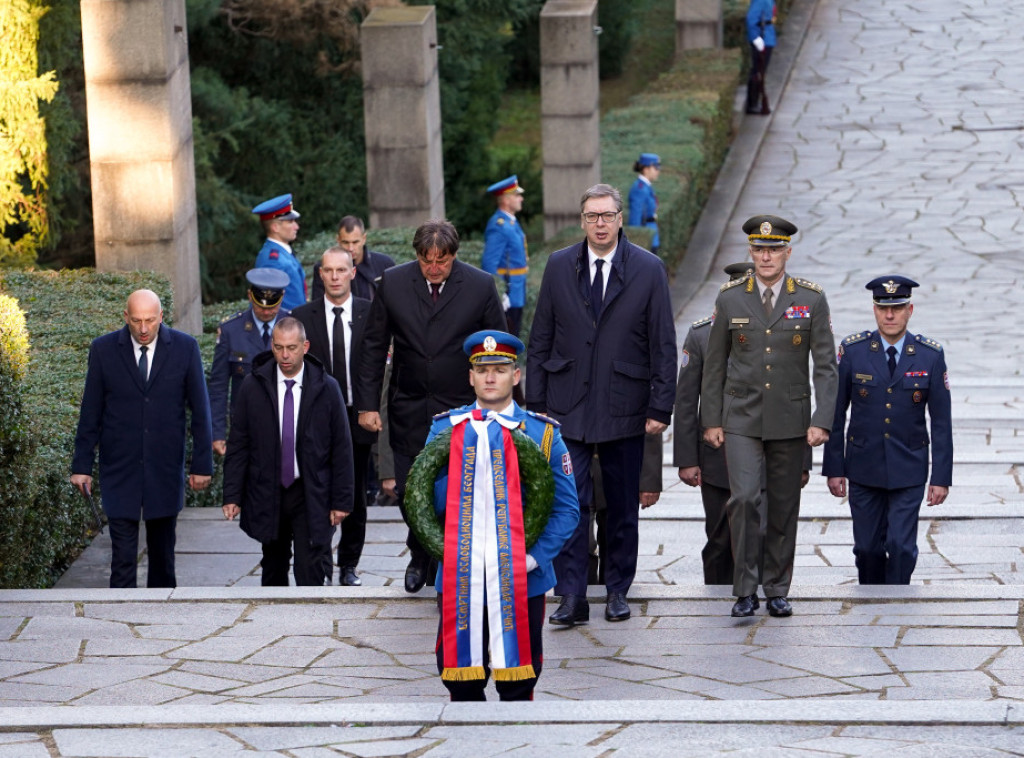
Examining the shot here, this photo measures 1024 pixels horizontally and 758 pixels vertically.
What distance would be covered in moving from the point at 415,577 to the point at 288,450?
3.00 ft

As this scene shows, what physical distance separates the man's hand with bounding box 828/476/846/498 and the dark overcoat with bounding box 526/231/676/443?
3.38 ft

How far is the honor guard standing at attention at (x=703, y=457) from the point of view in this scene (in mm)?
8047

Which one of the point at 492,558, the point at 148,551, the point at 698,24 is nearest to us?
the point at 492,558

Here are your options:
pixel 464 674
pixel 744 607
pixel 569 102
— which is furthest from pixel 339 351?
pixel 569 102

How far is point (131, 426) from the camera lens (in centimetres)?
853

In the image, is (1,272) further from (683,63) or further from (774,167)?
(683,63)

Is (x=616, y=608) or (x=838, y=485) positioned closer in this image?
(x=616, y=608)

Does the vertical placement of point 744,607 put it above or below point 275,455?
below

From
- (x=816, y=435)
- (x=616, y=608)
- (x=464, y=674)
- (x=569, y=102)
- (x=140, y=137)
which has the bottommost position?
(x=616, y=608)

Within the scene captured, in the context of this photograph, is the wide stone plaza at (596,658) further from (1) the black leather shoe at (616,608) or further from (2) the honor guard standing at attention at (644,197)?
(2) the honor guard standing at attention at (644,197)

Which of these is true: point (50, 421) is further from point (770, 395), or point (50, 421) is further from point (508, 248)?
point (508, 248)

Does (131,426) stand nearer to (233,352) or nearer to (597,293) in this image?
(233,352)

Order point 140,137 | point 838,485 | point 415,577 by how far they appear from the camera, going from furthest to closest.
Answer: point 140,137 < point 838,485 < point 415,577

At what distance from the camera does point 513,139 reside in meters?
32.0
